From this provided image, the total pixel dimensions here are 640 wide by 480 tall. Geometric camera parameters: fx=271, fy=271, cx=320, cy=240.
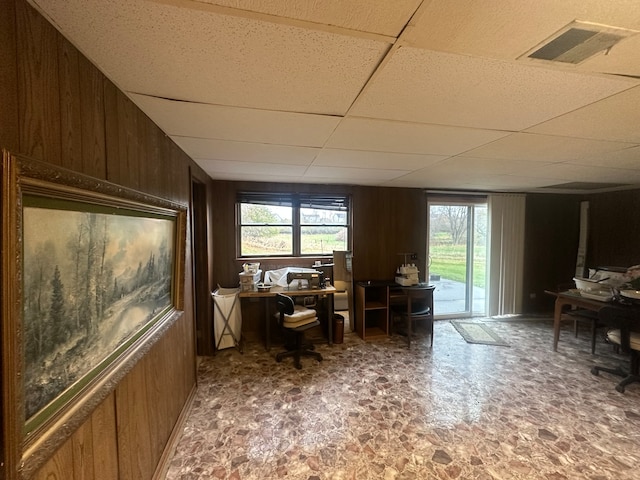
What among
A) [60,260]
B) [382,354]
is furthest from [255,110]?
[382,354]

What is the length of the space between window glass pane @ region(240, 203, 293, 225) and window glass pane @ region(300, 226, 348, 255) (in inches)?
12.9

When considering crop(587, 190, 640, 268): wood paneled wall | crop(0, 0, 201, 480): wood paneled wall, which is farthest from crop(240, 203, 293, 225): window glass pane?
crop(587, 190, 640, 268): wood paneled wall

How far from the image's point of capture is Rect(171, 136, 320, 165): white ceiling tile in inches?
83.0

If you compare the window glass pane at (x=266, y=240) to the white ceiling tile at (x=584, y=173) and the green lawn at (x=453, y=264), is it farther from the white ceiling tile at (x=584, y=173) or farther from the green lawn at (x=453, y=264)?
the white ceiling tile at (x=584, y=173)

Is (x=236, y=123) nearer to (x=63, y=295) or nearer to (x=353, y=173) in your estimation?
(x=63, y=295)

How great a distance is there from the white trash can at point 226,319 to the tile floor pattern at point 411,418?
165 mm

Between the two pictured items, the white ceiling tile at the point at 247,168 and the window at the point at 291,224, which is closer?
the white ceiling tile at the point at 247,168

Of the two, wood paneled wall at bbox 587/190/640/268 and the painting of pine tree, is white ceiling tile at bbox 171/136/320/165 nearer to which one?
the painting of pine tree

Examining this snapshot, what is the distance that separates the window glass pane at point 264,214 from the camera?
4.05 m

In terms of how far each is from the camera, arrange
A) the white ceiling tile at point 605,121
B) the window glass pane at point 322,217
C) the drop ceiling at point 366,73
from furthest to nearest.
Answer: the window glass pane at point 322,217, the white ceiling tile at point 605,121, the drop ceiling at point 366,73

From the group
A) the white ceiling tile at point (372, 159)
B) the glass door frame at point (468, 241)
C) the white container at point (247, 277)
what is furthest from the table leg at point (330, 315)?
the glass door frame at point (468, 241)

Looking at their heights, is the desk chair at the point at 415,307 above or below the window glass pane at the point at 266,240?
below

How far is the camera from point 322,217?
4.32 metres

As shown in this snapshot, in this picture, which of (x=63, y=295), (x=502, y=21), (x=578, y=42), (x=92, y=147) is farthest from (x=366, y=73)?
(x=63, y=295)
